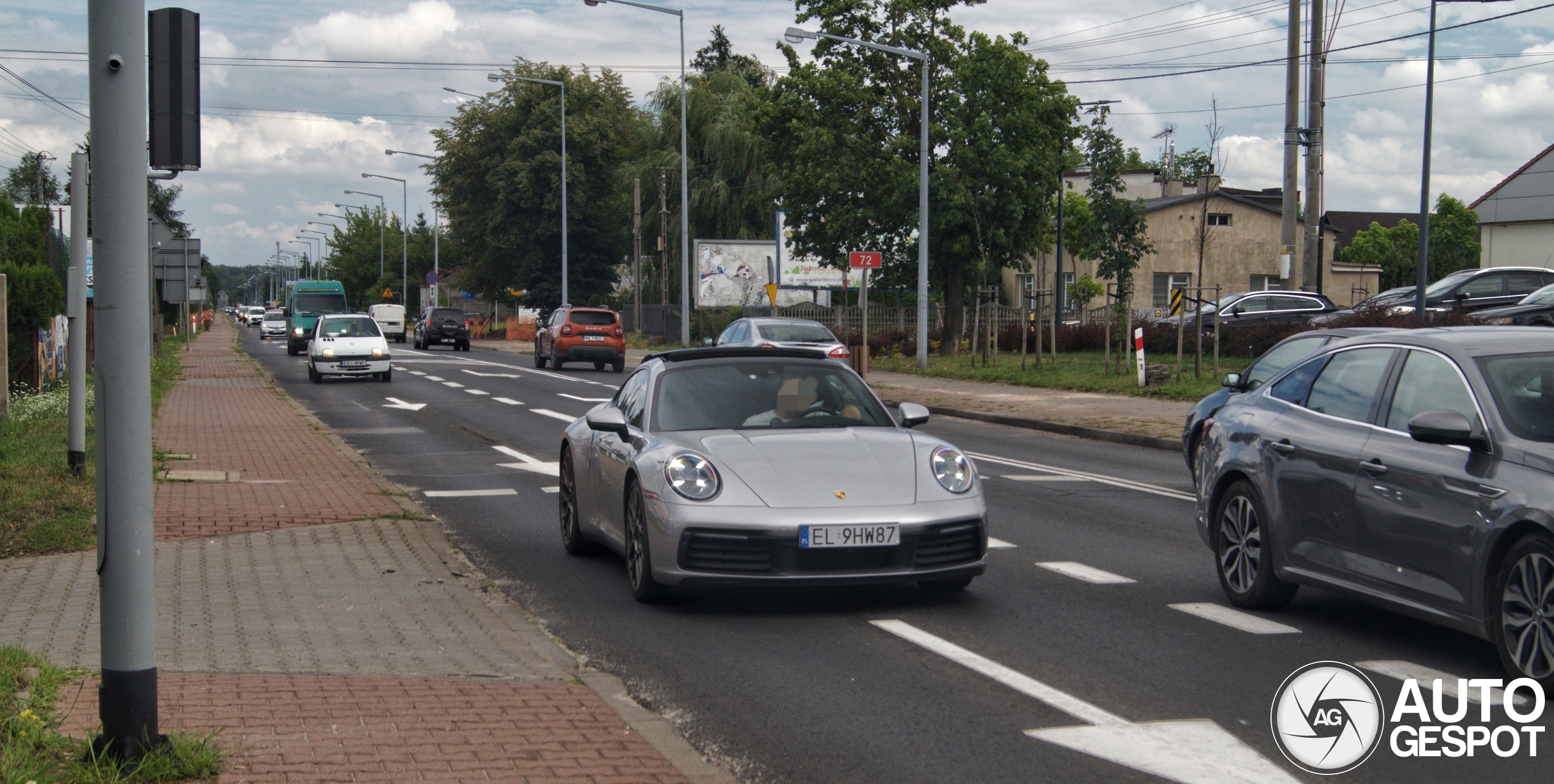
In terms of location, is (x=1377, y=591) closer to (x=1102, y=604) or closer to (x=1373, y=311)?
(x=1102, y=604)

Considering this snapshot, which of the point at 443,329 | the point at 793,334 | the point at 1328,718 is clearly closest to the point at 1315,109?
the point at 793,334

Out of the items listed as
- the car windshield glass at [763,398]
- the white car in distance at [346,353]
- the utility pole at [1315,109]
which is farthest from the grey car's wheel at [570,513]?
the white car in distance at [346,353]

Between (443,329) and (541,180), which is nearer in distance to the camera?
(443,329)

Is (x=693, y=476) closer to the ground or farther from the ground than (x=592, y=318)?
closer to the ground

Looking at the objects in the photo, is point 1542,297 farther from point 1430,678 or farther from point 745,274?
point 745,274

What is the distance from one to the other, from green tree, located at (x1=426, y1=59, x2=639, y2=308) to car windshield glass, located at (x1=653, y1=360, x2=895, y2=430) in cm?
6160

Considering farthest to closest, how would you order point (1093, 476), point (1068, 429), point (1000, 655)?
point (1068, 429), point (1093, 476), point (1000, 655)

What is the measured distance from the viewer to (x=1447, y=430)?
18.3ft

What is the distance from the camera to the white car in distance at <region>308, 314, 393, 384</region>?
3083 centimetres

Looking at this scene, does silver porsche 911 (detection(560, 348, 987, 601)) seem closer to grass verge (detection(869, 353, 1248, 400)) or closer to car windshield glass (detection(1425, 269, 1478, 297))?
grass verge (detection(869, 353, 1248, 400))

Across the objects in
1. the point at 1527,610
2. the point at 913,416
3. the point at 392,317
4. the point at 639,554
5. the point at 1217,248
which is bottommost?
the point at 639,554

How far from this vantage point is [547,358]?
3991cm

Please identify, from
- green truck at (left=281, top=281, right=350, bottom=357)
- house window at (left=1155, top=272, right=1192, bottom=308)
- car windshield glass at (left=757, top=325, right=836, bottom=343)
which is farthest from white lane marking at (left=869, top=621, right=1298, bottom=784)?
house window at (left=1155, top=272, right=1192, bottom=308)

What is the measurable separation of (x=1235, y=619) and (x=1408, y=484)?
1.38 metres
